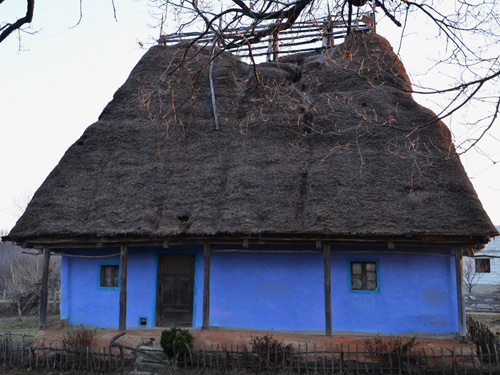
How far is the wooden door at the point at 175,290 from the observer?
11211 mm

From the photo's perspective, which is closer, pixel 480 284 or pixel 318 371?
pixel 318 371

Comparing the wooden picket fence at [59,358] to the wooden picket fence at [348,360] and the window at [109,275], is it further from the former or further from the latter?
the window at [109,275]

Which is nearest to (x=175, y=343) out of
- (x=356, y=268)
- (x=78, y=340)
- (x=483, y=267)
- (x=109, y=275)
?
(x=78, y=340)

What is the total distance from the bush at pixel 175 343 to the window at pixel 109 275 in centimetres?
302

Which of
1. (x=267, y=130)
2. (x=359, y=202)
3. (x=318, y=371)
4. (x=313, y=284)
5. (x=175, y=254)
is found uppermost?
(x=267, y=130)

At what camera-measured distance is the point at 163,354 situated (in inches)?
376

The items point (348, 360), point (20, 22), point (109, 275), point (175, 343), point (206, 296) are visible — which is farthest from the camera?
point (109, 275)

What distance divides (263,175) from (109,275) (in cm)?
495

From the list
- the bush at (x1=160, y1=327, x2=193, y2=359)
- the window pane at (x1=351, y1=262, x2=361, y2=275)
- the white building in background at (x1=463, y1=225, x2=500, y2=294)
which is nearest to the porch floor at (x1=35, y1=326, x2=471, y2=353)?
the bush at (x1=160, y1=327, x2=193, y2=359)

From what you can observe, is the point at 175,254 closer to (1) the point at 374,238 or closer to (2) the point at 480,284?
(1) the point at 374,238

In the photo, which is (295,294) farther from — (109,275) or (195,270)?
(109,275)

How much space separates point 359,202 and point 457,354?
11.6 feet

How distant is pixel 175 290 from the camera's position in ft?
37.4

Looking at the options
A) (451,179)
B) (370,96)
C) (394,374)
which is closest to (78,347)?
(394,374)
